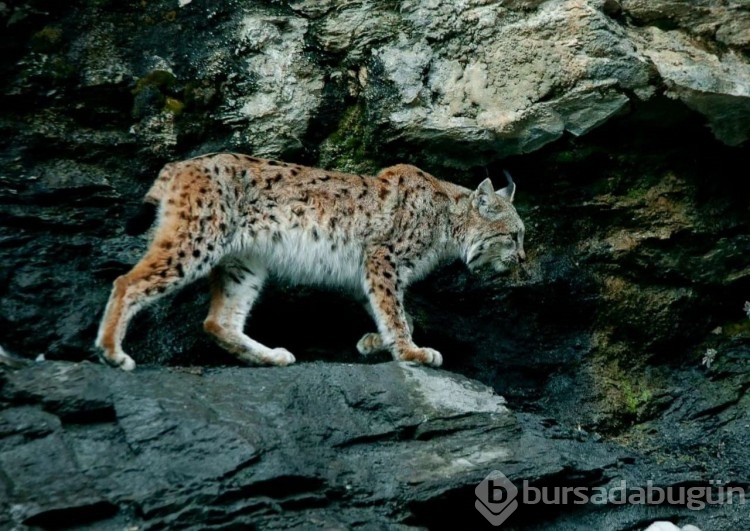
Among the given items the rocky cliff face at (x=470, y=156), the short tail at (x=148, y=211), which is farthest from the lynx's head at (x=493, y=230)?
the short tail at (x=148, y=211)

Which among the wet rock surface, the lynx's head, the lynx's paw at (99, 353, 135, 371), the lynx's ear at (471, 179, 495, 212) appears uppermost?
the lynx's ear at (471, 179, 495, 212)

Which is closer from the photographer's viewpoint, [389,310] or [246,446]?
[246,446]

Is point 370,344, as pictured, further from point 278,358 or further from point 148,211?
point 148,211

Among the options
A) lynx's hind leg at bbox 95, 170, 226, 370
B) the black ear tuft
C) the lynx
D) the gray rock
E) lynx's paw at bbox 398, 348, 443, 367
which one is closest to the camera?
the gray rock

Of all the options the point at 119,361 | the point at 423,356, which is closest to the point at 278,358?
the point at 423,356

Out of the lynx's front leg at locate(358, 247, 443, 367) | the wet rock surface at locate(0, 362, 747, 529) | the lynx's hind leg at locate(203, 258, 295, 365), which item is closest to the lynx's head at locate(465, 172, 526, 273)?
the lynx's front leg at locate(358, 247, 443, 367)

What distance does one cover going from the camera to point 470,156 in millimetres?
8008

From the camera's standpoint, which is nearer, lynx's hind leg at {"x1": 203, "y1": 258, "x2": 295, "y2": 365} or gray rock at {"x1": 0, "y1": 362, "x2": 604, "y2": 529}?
gray rock at {"x1": 0, "y1": 362, "x2": 604, "y2": 529}

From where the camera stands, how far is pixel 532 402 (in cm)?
783

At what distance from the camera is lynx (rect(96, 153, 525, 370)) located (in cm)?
651

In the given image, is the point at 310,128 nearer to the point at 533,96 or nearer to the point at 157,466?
the point at 533,96

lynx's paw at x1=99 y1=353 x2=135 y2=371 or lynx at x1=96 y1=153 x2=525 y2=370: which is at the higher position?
lynx at x1=96 y1=153 x2=525 y2=370

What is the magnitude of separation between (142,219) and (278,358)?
1.28 meters

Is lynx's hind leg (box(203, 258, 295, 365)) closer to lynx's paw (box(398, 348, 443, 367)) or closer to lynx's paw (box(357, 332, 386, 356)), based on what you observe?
lynx's paw (box(357, 332, 386, 356))
